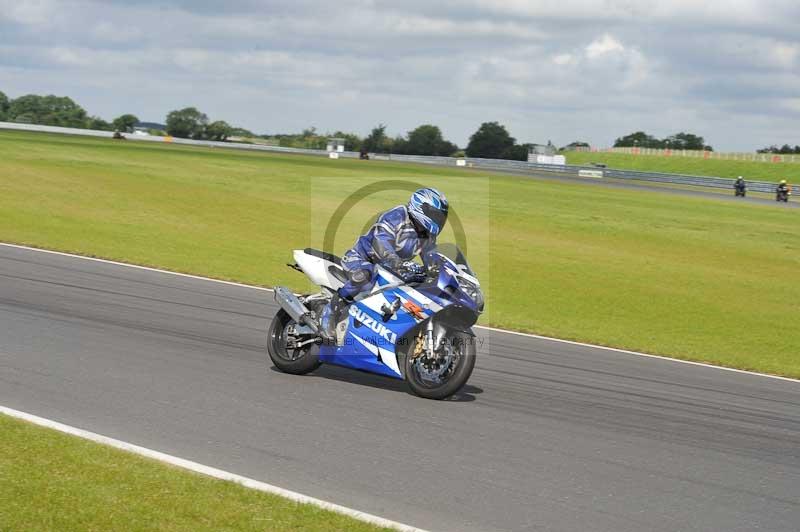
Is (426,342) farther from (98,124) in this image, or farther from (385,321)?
(98,124)

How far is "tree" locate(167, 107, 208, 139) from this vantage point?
14612 cm

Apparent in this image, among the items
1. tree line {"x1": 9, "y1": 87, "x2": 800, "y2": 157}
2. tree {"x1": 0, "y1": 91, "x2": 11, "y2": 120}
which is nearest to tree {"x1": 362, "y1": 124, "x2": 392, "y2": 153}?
tree line {"x1": 9, "y1": 87, "x2": 800, "y2": 157}

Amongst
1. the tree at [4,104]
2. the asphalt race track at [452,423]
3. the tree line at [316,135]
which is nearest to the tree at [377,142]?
the tree line at [316,135]

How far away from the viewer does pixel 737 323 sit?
17500 mm

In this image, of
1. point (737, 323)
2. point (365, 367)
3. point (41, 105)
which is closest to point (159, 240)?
point (737, 323)

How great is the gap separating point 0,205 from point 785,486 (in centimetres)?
2525

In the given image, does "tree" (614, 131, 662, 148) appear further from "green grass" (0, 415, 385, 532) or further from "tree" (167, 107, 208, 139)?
"green grass" (0, 415, 385, 532)

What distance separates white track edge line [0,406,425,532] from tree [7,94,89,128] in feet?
431

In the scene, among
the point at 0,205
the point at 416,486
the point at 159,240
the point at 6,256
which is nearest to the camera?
the point at 416,486

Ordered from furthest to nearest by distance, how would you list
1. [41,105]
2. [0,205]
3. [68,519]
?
[41,105] → [0,205] → [68,519]

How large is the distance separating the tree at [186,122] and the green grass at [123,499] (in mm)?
141822

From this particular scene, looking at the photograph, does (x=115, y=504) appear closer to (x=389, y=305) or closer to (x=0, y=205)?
(x=389, y=305)

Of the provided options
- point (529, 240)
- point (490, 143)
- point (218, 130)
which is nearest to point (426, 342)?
point (529, 240)

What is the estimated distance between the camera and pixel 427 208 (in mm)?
8773
